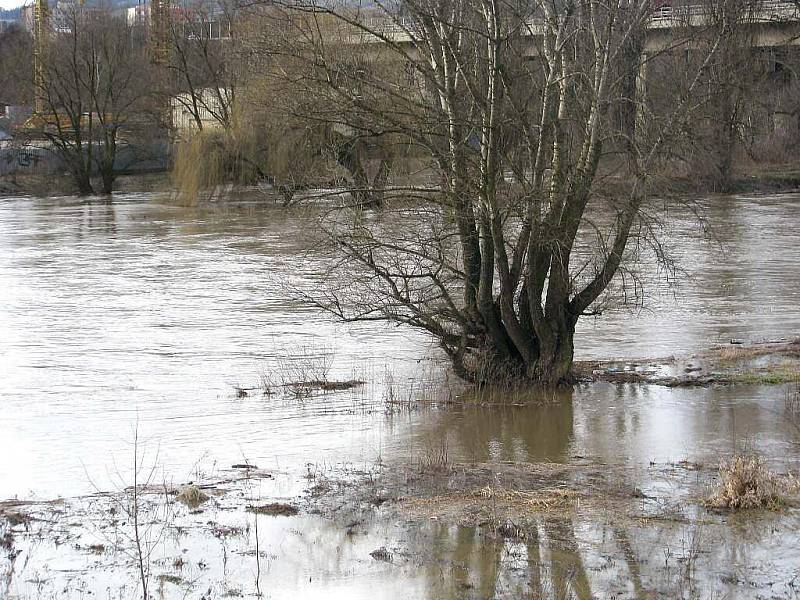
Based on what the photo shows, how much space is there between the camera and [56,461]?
1046 centimetres

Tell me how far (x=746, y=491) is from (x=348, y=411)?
5.47 meters

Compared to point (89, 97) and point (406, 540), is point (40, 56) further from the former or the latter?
A: point (406, 540)

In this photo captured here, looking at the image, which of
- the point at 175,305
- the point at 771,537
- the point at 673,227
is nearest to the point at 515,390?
the point at 771,537

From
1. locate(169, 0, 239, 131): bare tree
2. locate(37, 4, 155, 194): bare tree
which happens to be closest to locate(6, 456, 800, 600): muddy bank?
locate(169, 0, 239, 131): bare tree

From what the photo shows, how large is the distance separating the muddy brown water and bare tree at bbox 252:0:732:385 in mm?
908

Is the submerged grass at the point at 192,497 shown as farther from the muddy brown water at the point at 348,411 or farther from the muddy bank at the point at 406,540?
the muddy brown water at the point at 348,411

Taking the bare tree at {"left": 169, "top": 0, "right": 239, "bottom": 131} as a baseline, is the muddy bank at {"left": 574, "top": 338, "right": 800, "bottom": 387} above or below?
below

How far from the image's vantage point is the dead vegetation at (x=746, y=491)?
25.1 ft

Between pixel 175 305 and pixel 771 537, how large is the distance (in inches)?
624

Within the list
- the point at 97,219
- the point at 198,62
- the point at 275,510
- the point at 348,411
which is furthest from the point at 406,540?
the point at 198,62

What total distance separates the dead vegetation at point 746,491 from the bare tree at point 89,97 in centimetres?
5054

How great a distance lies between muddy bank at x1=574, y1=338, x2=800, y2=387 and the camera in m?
13.5

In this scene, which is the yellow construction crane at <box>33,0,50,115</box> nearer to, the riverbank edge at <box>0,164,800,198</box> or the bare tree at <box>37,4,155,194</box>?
the bare tree at <box>37,4,155,194</box>

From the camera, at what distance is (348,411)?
1241 cm
